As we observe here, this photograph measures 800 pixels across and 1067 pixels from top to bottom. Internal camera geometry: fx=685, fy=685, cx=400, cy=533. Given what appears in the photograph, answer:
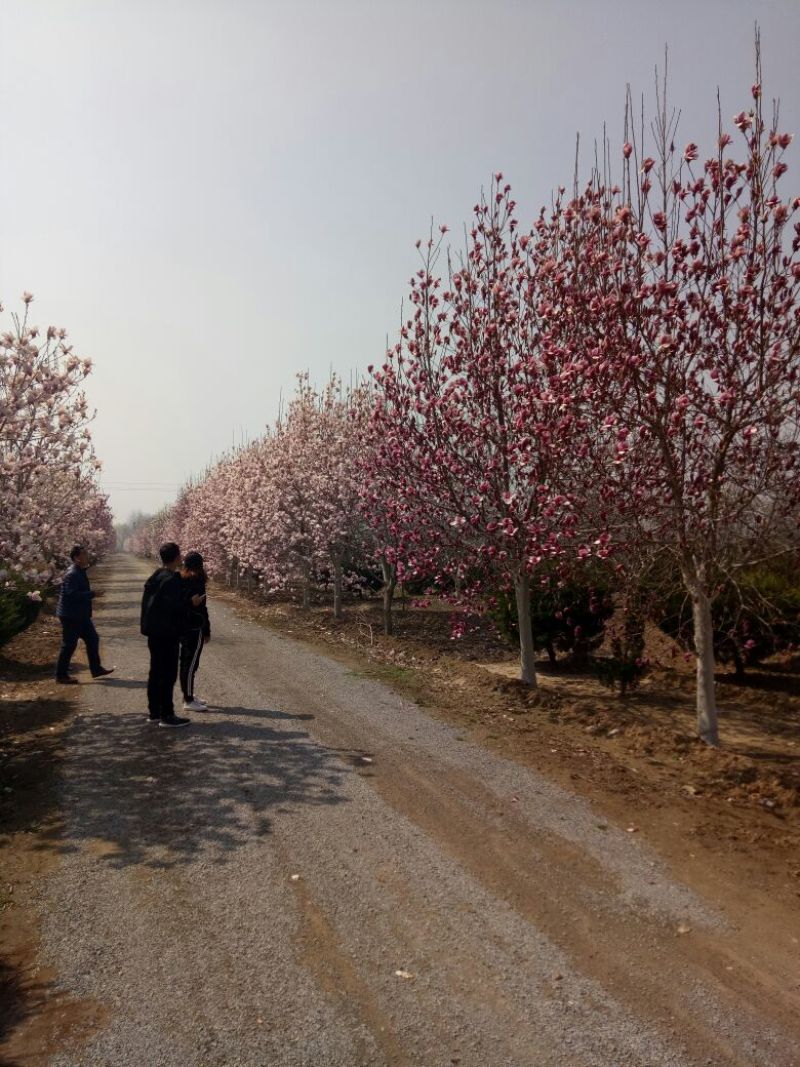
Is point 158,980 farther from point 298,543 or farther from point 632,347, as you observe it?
point 298,543

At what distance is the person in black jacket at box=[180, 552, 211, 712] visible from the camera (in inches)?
373

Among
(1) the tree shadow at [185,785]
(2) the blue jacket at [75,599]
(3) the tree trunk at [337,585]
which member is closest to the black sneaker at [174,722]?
(1) the tree shadow at [185,785]

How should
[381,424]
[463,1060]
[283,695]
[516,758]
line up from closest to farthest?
[463,1060] → [516,758] → [283,695] → [381,424]

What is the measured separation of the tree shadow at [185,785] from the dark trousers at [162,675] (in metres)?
0.25

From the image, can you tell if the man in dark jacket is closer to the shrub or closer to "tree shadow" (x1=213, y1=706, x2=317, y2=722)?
"tree shadow" (x1=213, y1=706, x2=317, y2=722)

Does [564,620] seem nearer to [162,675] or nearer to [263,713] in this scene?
[263,713]

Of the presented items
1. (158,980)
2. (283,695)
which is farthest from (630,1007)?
(283,695)

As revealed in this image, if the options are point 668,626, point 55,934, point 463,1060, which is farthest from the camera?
point 668,626

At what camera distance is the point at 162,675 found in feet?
30.0

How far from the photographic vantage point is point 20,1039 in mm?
3604

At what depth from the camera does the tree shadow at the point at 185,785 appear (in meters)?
5.80

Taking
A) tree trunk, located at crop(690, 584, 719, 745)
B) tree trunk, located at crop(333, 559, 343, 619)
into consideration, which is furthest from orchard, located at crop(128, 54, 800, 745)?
tree trunk, located at crop(333, 559, 343, 619)

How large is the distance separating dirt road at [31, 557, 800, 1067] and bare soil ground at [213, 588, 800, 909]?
55cm

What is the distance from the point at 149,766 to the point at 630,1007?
553 cm
